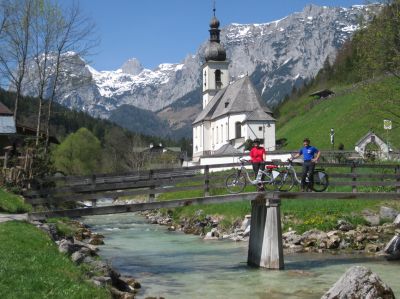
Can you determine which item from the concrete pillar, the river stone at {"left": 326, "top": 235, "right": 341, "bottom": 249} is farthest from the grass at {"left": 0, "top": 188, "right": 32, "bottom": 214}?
the river stone at {"left": 326, "top": 235, "right": 341, "bottom": 249}

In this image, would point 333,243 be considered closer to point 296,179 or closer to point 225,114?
point 296,179

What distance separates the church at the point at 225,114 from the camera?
85.0 meters

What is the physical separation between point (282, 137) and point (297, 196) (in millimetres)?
74379

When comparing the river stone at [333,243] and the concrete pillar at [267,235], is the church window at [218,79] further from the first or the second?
the concrete pillar at [267,235]

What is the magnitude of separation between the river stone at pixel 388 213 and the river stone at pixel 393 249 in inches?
254

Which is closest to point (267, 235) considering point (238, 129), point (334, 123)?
point (334, 123)

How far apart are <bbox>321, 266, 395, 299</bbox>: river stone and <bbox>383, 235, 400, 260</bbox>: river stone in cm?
919

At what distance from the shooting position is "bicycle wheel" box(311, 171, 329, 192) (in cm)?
2311

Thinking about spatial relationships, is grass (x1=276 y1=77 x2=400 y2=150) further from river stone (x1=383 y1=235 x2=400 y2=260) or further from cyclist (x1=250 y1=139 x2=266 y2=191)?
cyclist (x1=250 y1=139 x2=266 y2=191)

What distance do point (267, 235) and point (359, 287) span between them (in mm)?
7740

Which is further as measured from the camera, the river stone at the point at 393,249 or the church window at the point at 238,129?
the church window at the point at 238,129

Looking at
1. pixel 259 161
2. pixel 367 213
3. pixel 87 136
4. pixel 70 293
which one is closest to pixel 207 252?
pixel 259 161

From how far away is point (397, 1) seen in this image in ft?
95.1

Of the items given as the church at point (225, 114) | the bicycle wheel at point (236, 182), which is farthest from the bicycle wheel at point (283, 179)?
the church at point (225, 114)
